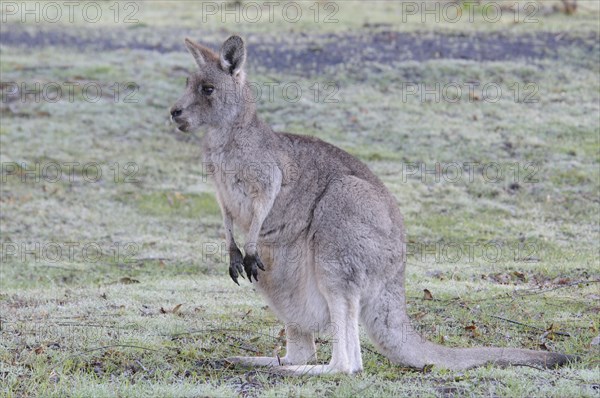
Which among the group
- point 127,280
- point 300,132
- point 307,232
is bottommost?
point 127,280

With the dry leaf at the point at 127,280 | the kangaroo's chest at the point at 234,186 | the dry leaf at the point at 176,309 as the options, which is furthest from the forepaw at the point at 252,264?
the dry leaf at the point at 127,280

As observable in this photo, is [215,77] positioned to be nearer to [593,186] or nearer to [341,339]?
[341,339]

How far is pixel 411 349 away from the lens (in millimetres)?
6340

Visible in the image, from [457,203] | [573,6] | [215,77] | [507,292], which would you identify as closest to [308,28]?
[573,6]

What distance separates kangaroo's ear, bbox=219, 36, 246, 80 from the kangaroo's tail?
2.01 m

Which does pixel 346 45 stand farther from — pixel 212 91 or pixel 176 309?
pixel 212 91

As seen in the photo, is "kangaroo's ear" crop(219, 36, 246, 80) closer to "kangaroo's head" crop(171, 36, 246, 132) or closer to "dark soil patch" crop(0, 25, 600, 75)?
"kangaroo's head" crop(171, 36, 246, 132)

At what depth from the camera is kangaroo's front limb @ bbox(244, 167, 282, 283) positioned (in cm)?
650

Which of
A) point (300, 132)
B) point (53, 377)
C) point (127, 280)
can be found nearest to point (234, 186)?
point (53, 377)

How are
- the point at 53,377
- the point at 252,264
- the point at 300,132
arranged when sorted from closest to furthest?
the point at 53,377
the point at 252,264
the point at 300,132

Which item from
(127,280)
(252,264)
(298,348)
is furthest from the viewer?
(127,280)

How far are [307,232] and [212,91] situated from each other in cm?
129

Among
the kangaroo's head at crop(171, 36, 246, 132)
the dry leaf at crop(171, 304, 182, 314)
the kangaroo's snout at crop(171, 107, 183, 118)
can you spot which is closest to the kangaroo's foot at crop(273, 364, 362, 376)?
the kangaroo's head at crop(171, 36, 246, 132)

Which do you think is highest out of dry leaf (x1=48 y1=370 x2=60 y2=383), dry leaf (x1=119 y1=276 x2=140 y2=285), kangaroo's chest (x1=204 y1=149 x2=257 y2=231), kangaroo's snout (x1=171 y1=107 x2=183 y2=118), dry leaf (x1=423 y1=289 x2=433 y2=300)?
kangaroo's snout (x1=171 y1=107 x2=183 y2=118)
